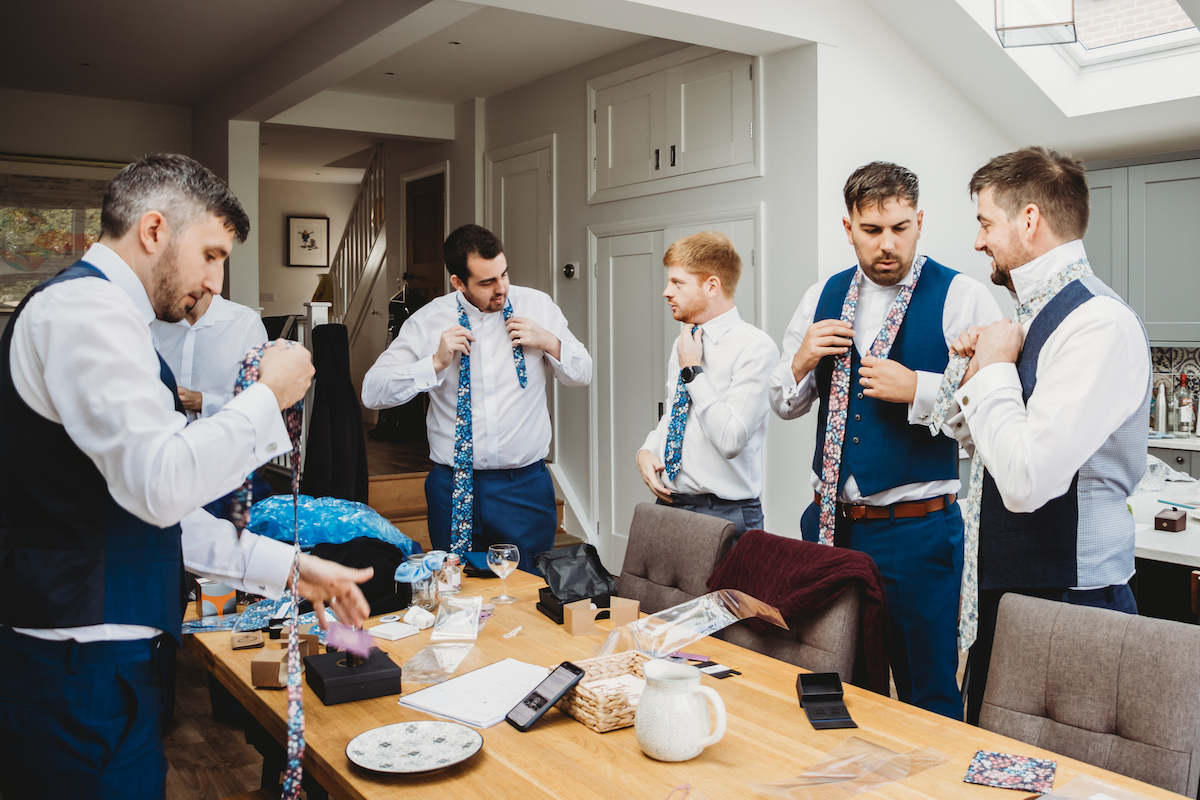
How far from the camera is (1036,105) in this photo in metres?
4.59

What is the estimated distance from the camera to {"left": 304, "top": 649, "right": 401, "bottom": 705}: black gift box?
64.4 inches

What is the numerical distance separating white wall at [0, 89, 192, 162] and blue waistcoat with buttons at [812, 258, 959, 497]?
6057 millimetres

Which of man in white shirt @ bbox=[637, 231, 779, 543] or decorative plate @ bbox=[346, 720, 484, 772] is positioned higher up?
man in white shirt @ bbox=[637, 231, 779, 543]

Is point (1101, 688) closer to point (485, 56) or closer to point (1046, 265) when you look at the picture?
point (1046, 265)

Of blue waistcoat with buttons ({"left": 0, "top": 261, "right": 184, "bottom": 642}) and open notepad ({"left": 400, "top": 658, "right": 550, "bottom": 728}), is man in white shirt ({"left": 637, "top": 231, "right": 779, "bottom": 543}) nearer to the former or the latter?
open notepad ({"left": 400, "top": 658, "right": 550, "bottom": 728})

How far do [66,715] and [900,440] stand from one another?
1864 millimetres

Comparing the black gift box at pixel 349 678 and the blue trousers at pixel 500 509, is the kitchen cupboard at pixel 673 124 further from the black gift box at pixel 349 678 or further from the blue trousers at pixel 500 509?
the black gift box at pixel 349 678

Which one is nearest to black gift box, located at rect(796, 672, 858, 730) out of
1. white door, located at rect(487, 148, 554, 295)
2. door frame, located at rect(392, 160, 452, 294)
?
white door, located at rect(487, 148, 554, 295)

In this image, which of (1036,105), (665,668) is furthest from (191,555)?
(1036,105)

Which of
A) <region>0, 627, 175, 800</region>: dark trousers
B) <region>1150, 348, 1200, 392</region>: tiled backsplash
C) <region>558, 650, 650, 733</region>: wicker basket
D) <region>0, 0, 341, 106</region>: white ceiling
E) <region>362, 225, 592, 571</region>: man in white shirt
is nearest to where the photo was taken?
<region>0, 627, 175, 800</region>: dark trousers

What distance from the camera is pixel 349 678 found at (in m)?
1.65

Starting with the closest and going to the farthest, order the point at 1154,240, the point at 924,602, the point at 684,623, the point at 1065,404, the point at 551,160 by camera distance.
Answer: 1. the point at 1065,404
2. the point at 684,623
3. the point at 924,602
4. the point at 1154,240
5. the point at 551,160

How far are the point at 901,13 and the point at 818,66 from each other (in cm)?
54

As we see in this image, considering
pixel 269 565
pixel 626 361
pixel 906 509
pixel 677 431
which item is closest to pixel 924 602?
pixel 906 509
